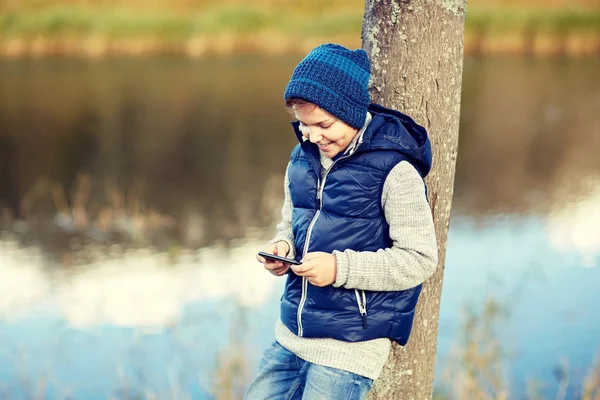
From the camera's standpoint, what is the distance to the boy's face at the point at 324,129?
6.70 feet

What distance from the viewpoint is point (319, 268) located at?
198 cm

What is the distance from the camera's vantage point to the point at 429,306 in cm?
248

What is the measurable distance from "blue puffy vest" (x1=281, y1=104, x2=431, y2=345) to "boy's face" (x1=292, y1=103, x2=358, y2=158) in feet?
0.13

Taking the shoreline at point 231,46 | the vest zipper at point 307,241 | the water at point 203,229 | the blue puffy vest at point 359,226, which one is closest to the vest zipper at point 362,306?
the blue puffy vest at point 359,226

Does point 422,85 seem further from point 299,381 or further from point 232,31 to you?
point 232,31

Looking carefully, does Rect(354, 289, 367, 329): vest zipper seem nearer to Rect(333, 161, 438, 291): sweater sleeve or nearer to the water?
Rect(333, 161, 438, 291): sweater sleeve

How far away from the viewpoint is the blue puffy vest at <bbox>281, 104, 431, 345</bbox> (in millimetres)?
2027

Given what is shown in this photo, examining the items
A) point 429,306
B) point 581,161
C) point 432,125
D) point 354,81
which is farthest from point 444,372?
point 581,161

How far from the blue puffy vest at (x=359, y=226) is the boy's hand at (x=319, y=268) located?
0.06 m

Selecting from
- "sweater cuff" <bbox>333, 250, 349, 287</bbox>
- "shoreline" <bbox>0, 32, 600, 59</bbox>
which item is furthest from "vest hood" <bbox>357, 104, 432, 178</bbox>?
"shoreline" <bbox>0, 32, 600, 59</bbox>

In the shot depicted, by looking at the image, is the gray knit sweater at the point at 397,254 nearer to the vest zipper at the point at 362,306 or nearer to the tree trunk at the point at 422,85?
the vest zipper at the point at 362,306

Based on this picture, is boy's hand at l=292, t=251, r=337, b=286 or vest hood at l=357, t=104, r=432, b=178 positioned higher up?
vest hood at l=357, t=104, r=432, b=178

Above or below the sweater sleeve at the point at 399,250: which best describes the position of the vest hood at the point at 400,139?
above

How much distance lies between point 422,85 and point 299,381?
103 centimetres
